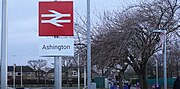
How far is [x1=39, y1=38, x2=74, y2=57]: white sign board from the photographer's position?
10820 millimetres

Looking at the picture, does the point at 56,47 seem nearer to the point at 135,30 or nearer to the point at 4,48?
the point at 4,48

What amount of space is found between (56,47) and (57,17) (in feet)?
2.60

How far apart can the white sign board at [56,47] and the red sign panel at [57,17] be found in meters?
0.24

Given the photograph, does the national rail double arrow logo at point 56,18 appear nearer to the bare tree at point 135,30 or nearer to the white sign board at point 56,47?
the white sign board at point 56,47

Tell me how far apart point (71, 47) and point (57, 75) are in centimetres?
90

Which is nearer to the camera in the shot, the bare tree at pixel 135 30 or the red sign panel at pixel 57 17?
the red sign panel at pixel 57 17

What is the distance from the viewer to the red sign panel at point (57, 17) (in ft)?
35.1

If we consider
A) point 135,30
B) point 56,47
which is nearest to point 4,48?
point 56,47

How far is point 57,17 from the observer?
1070 centimetres

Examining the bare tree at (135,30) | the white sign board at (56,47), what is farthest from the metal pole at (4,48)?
the bare tree at (135,30)

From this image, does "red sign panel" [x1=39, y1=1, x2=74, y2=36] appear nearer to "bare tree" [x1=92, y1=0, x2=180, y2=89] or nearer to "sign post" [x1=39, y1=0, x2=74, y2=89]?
"sign post" [x1=39, y1=0, x2=74, y2=89]

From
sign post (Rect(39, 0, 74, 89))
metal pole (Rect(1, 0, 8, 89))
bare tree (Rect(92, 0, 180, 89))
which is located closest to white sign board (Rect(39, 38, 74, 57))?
sign post (Rect(39, 0, 74, 89))

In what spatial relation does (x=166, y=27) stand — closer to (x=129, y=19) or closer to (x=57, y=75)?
(x=129, y=19)

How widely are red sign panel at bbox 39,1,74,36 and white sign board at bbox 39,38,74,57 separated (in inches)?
9.6
